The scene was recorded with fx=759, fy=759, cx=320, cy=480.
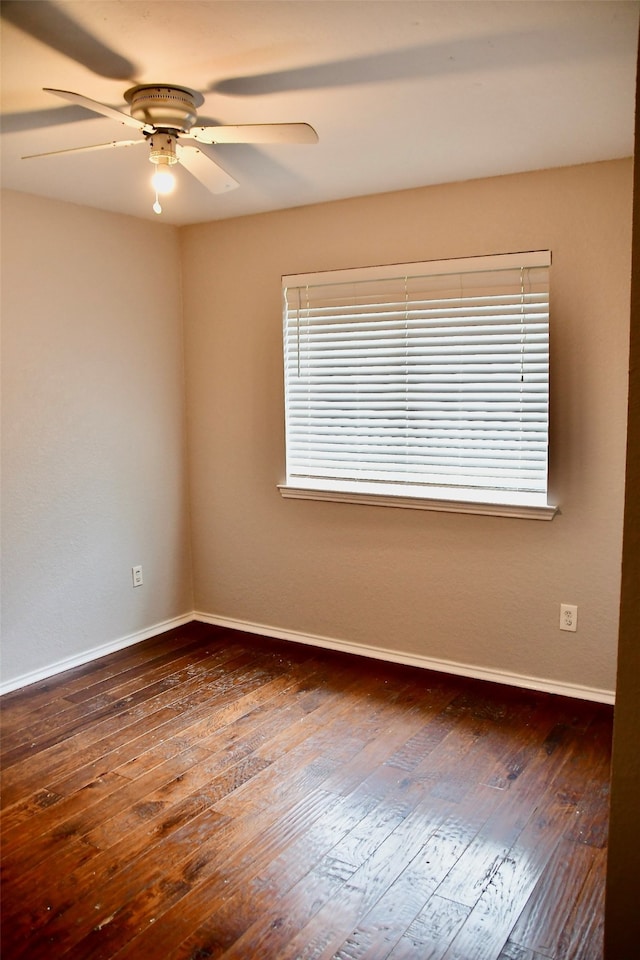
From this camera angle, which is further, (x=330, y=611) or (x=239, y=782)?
(x=330, y=611)

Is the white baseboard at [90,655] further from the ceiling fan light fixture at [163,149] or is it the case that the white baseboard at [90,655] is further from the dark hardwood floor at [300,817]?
the ceiling fan light fixture at [163,149]

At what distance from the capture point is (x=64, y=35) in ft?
6.56

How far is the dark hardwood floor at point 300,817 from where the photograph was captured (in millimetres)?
2055

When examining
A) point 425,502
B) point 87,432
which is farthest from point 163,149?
point 425,502

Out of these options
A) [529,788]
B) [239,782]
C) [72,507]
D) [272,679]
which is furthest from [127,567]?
[529,788]

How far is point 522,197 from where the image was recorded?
11.2 feet

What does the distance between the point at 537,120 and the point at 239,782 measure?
263cm

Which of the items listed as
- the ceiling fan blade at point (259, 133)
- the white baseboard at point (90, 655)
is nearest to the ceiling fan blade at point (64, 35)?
the ceiling fan blade at point (259, 133)

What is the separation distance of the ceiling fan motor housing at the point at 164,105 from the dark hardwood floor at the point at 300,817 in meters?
2.31

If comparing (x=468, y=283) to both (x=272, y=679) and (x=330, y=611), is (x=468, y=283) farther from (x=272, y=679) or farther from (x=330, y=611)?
(x=272, y=679)

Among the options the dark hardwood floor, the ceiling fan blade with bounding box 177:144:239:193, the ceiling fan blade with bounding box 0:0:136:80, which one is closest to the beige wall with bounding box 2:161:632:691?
the dark hardwood floor

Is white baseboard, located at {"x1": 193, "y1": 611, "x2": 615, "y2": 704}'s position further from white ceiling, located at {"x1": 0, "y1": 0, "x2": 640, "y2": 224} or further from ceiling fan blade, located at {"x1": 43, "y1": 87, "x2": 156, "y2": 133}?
ceiling fan blade, located at {"x1": 43, "y1": 87, "x2": 156, "y2": 133}

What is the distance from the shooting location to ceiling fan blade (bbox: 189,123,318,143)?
2.24m

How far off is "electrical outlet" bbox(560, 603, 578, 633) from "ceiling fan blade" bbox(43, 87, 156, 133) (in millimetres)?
2601
